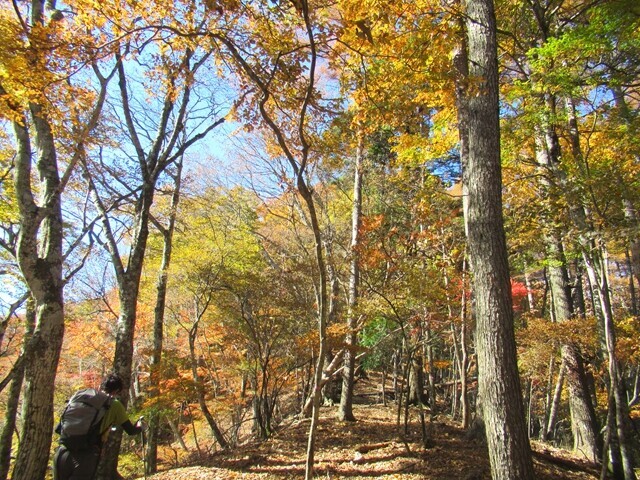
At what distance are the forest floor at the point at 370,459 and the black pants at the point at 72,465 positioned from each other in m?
2.69

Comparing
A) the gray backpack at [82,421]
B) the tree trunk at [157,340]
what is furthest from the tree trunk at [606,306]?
the tree trunk at [157,340]

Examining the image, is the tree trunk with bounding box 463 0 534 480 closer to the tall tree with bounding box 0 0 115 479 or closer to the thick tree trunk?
the tall tree with bounding box 0 0 115 479

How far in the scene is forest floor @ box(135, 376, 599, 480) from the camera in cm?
510

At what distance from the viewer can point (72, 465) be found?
3354mm

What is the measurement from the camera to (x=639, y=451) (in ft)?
A: 33.3

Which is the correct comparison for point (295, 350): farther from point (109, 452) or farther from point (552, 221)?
point (552, 221)

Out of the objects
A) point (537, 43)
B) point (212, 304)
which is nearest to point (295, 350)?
point (212, 304)

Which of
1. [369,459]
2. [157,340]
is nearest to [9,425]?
[157,340]

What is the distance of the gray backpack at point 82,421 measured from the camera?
131 inches

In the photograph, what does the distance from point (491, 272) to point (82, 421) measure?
4069 millimetres

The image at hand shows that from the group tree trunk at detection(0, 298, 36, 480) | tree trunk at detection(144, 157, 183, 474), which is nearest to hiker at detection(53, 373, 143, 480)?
tree trunk at detection(144, 157, 183, 474)

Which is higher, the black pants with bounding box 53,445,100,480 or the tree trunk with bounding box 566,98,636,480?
the tree trunk with bounding box 566,98,636,480

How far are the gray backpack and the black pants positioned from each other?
0.07 m

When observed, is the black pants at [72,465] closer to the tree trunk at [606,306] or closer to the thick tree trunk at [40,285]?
the thick tree trunk at [40,285]
